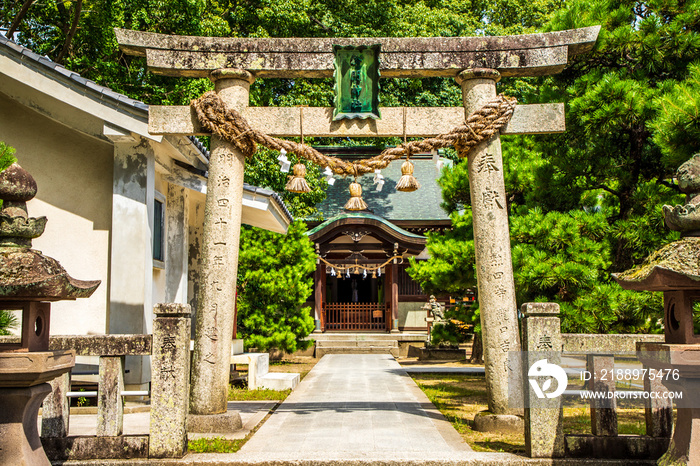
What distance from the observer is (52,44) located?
17484 millimetres

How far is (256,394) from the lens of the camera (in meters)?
10.6

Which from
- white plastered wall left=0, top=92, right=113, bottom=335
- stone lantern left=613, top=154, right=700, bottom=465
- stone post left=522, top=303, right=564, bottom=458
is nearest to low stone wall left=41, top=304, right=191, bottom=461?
stone post left=522, top=303, right=564, bottom=458

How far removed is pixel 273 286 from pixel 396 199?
10.4 meters

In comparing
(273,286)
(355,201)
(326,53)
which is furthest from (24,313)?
(273,286)

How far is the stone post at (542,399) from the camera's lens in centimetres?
544

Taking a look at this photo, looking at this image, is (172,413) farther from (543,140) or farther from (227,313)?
(543,140)

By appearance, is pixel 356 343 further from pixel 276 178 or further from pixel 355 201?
pixel 355 201

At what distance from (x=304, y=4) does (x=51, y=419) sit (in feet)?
57.3

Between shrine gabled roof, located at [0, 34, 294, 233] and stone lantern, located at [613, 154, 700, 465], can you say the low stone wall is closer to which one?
shrine gabled roof, located at [0, 34, 294, 233]

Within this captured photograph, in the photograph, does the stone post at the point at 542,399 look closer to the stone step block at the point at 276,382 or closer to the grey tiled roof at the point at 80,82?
the grey tiled roof at the point at 80,82

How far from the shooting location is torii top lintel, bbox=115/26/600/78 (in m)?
7.35

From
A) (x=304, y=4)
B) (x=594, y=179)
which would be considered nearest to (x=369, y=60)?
(x=594, y=179)

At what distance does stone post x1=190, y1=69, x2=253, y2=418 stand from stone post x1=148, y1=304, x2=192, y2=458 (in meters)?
1.33

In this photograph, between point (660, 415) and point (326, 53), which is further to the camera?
point (326, 53)
